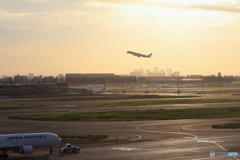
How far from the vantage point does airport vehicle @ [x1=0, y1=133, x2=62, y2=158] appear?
59.2m

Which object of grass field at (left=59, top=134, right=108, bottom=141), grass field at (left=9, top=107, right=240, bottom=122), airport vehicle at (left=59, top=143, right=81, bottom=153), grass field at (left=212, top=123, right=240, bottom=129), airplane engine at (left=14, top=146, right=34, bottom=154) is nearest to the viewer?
airplane engine at (left=14, top=146, right=34, bottom=154)

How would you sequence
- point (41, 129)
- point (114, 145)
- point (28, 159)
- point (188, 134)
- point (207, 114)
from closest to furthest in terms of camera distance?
point (28, 159), point (114, 145), point (188, 134), point (41, 129), point (207, 114)

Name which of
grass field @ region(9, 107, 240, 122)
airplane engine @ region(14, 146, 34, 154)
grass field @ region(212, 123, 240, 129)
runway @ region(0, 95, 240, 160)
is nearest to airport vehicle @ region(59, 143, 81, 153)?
runway @ region(0, 95, 240, 160)

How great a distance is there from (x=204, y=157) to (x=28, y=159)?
29669 millimetres

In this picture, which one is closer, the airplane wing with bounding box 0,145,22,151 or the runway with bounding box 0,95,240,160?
the airplane wing with bounding box 0,145,22,151

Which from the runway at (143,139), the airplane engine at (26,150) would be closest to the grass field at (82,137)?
the runway at (143,139)

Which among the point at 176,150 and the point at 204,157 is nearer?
the point at 204,157

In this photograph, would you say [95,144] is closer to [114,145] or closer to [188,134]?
[114,145]

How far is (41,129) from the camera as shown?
305ft

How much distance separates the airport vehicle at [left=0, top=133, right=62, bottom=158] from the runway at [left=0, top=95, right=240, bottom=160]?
2.09 meters

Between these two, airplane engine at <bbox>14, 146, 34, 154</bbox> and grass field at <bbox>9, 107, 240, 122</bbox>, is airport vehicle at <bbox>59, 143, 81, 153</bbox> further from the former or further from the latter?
grass field at <bbox>9, 107, 240, 122</bbox>

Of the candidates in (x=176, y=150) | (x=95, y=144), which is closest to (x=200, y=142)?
(x=176, y=150)

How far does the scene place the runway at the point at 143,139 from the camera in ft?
204

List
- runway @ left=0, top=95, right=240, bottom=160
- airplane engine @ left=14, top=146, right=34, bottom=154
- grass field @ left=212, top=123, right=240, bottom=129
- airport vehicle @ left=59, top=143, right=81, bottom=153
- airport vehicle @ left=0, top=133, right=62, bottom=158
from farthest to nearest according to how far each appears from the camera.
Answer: grass field @ left=212, top=123, right=240, bottom=129 < airport vehicle @ left=59, top=143, right=81, bottom=153 < runway @ left=0, top=95, right=240, bottom=160 < airport vehicle @ left=0, top=133, right=62, bottom=158 < airplane engine @ left=14, top=146, right=34, bottom=154
